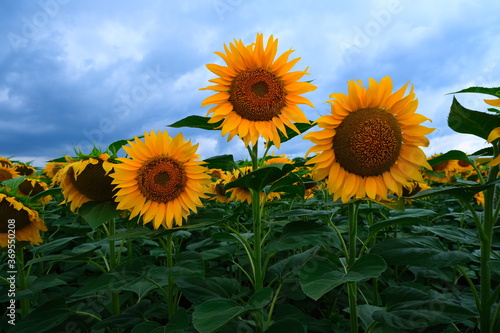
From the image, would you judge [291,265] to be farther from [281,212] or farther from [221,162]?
[221,162]

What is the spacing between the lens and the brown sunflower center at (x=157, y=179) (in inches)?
91.4

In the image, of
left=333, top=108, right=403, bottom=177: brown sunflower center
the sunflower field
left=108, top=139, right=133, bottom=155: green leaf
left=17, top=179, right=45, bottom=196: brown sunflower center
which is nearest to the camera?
the sunflower field

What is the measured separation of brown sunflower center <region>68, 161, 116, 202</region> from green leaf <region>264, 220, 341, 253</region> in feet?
3.95

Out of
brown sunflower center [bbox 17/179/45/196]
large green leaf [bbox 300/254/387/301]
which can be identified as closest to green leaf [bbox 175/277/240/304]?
large green leaf [bbox 300/254/387/301]

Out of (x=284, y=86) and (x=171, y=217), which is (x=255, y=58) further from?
(x=171, y=217)

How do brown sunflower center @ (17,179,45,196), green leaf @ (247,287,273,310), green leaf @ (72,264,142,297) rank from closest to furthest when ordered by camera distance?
green leaf @ (247,287,273,310) < green leaf @ (72,264,142,297) < brown sunflower center @ (17,179,45,196)

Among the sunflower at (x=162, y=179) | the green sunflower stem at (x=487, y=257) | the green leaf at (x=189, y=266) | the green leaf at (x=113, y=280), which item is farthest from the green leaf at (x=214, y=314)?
the green sunflower stem at (x=487, y=257)

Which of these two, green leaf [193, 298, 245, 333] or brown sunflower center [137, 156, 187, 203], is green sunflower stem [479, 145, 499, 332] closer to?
green leaf [193, 298, 245, 333]

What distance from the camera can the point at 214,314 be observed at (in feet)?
5.63

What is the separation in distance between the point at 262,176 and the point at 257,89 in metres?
0.65

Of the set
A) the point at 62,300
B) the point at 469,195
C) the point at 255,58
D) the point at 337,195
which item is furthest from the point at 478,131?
the point at 62,300

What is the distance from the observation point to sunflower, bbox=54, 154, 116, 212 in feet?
7.93

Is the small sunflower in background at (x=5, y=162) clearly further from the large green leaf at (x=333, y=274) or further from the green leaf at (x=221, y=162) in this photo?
the large green leaf at (x=333, y=274)

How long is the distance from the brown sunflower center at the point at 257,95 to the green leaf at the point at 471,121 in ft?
3.08
